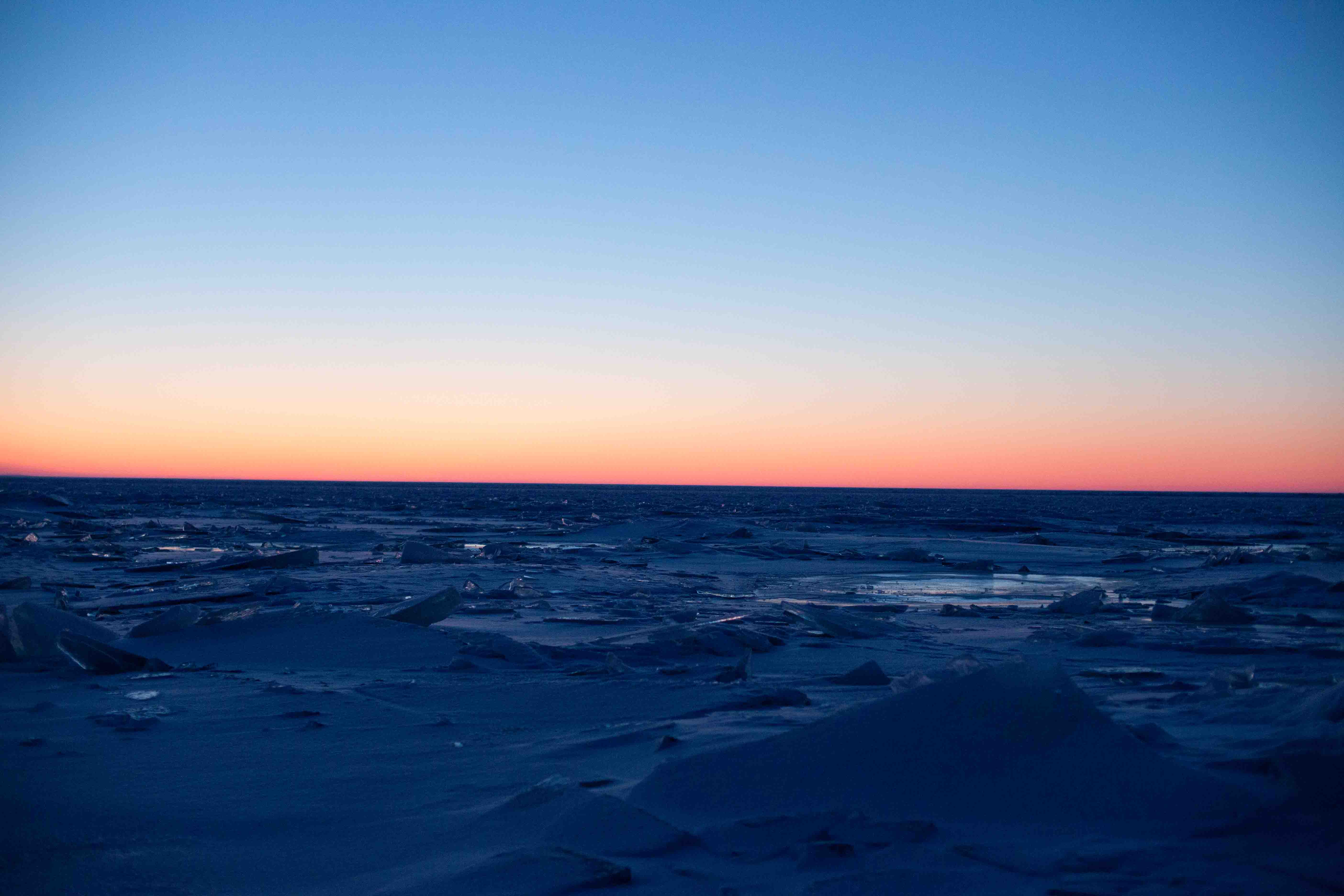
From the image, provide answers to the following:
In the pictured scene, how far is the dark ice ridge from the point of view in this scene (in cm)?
138

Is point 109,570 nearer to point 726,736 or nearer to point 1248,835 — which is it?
point 726,736

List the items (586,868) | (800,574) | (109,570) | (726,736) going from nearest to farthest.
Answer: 1. (586,868)
2. (726,736)
3. (109,570)
4. (800,574)

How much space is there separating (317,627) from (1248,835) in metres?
3.16

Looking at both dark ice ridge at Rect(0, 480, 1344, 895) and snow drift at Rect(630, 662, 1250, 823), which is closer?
dark ice ridge at Rect(0, 480, 1344, 895)

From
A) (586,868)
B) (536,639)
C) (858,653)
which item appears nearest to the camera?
(586,868)

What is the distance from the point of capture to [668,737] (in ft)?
6.63

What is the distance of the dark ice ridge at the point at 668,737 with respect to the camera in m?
1.38

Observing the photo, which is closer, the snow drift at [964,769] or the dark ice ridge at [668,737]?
the dark ice ridge at [668,737]

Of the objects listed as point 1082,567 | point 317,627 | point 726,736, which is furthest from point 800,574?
point 726,736

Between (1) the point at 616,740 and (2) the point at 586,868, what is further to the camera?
(1) the point at 616,740

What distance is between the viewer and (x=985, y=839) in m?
1.45

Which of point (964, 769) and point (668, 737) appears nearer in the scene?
point (964, 769)

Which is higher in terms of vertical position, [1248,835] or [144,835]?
[1248,835]

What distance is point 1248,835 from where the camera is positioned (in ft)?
4.66
